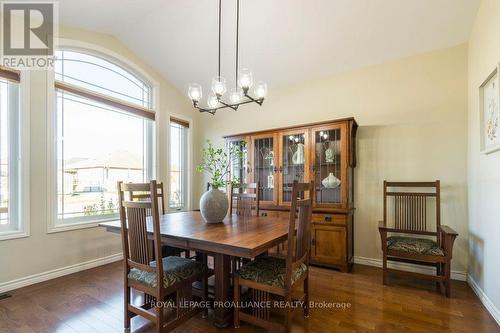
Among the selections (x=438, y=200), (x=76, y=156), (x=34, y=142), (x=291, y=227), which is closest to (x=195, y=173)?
(x=76, y=156)

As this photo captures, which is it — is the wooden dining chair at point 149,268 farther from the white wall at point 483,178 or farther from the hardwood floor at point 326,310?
the white wall at point 483,178

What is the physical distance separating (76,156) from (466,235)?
4.80 metres

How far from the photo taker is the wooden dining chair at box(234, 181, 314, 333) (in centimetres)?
172

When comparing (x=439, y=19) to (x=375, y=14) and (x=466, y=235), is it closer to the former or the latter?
(x=375, y=14)

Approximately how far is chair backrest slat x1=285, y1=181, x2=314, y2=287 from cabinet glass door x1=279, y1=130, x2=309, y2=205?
60.5 inches

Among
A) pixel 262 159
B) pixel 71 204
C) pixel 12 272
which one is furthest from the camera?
pixel 262 159

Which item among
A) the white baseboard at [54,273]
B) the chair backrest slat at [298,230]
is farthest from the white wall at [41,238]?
A: the chair backrest slat at [298,230]

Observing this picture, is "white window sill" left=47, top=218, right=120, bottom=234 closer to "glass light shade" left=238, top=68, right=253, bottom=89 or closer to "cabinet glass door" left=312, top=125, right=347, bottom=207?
"glass light shade" left=238, top=68, right=253, bottom=89

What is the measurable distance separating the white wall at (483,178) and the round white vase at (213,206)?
230cm

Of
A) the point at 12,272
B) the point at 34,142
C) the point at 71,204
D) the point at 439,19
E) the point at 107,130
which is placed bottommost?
the point at 12,272

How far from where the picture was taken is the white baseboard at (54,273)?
8.51 feet

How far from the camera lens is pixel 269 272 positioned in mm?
1868

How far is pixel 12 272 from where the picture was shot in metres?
2.62

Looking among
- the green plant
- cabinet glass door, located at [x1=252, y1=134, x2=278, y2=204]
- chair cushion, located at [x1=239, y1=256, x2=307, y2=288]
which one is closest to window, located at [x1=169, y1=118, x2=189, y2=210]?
the green plant
